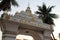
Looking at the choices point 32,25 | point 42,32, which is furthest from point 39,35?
point 32,25

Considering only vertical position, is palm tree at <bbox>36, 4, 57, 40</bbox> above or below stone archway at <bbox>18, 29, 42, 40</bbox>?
above

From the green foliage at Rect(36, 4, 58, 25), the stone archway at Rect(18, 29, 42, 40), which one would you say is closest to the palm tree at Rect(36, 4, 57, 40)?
the green foliage at Rect(36, 4, 58, 25)

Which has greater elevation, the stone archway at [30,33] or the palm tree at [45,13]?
the palm tree at [45,13]

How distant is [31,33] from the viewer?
18.1m

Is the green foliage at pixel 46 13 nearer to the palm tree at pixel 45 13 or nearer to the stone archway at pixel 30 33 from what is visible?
the palm tree at pixel 45 13

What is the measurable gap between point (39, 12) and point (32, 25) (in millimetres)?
6863

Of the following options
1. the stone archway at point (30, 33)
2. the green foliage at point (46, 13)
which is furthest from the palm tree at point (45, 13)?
the stone archway at point (30, 33)

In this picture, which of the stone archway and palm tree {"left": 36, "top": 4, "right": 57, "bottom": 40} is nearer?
the stone archway

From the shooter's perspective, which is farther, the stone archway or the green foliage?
the green foliage

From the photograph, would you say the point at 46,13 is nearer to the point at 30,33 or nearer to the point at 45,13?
the point at 45,13

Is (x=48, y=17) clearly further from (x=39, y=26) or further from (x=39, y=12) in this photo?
(x=39, y=26)

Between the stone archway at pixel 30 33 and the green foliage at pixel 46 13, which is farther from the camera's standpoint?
the green foliage at pixel 46 13

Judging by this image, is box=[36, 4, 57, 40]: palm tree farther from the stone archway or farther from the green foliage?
the stone archway

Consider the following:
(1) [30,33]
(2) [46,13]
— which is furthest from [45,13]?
(1) [30,33]
